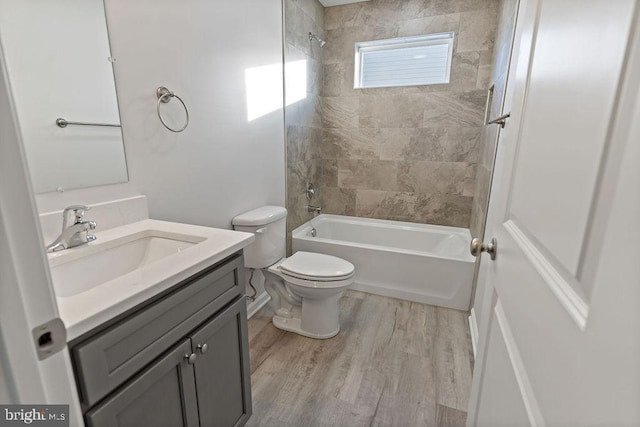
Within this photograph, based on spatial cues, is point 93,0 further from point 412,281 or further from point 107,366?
point 412,281

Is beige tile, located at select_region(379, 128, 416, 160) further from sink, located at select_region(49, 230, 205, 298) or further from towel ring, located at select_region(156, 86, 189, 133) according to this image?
sink, located at select_region(49, 230, 205, 298)

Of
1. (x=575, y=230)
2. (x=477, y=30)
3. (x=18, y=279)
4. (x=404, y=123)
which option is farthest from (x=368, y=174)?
(x=18, y=279)

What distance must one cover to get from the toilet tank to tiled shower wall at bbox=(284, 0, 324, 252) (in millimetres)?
593

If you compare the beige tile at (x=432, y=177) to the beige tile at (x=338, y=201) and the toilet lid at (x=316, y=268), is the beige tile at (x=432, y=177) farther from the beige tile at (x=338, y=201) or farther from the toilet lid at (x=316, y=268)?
the toilet lid at (x=316, y=268)

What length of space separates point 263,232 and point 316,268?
0.42 m

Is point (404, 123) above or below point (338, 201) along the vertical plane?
above

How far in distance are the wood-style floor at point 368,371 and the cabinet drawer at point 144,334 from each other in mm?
817

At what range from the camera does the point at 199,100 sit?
162 cm

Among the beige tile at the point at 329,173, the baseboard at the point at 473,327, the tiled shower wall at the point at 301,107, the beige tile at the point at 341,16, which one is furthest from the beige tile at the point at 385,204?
the beige tile at the point at 341,16

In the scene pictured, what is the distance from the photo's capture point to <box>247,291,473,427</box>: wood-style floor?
57.8 inches

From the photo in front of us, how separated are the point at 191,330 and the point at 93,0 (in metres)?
1.24

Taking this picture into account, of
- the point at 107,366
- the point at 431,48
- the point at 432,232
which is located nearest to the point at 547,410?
the point at 107,366

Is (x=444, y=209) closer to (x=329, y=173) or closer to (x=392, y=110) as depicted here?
(x=392, y=110)

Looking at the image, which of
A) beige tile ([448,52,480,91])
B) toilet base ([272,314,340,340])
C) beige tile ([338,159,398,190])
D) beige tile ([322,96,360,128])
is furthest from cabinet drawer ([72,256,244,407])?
beige tile ([448,52,480,91])
